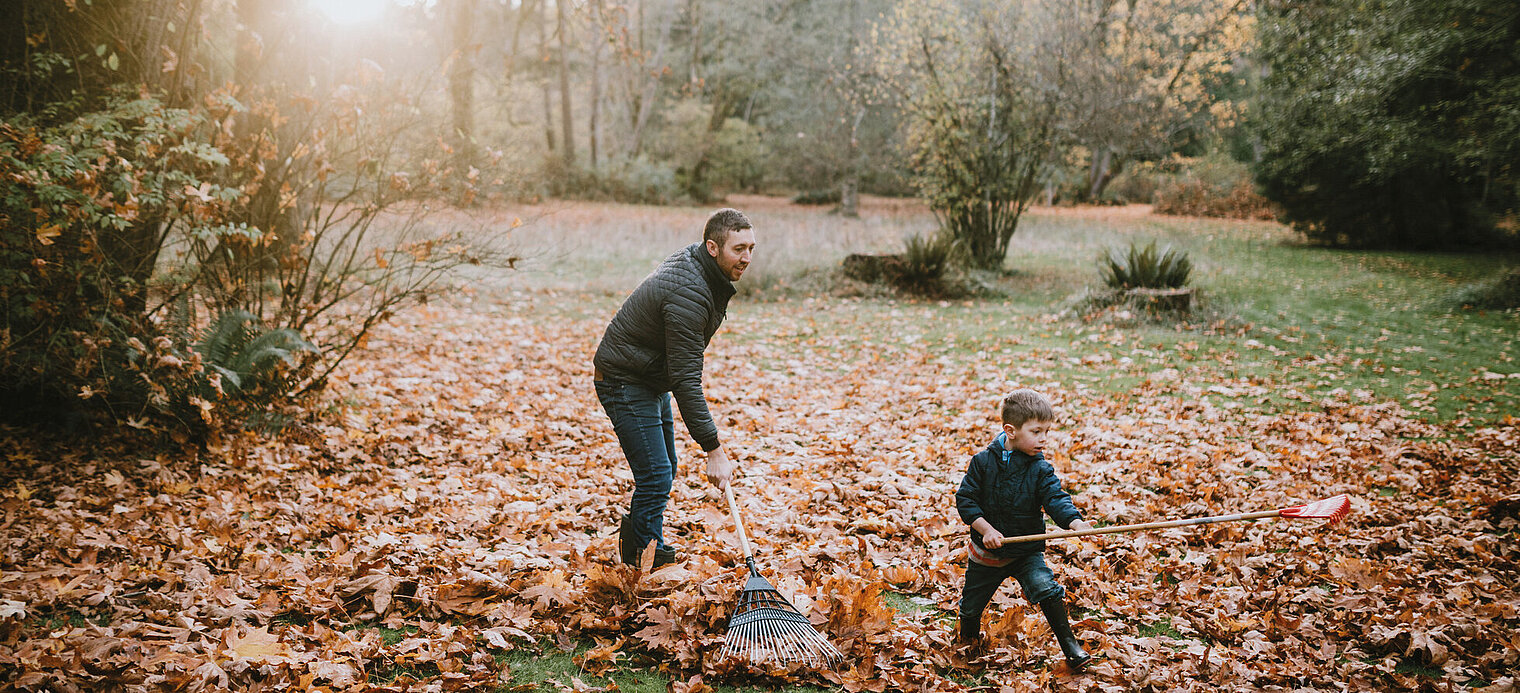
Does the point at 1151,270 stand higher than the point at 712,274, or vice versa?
the point at 712,274

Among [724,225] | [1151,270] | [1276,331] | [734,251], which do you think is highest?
[724,225]

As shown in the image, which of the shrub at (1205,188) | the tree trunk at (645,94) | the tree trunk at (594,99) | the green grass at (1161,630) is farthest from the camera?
the tree trunk at (594,99)

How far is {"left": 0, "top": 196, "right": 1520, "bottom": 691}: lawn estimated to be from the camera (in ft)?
11.5

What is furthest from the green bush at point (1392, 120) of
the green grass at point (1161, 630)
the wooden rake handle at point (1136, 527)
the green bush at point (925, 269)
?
the wooden rake handle at point (1136, 527)

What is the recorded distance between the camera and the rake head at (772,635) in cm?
341

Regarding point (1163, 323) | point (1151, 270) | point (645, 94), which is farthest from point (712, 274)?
point (645, 94)

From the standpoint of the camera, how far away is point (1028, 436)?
133 inches

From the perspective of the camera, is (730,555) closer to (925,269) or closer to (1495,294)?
(925,269)

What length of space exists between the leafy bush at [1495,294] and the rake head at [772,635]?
46.9ft

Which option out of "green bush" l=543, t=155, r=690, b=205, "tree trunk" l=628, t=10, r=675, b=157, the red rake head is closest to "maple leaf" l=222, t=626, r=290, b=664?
the red rake head

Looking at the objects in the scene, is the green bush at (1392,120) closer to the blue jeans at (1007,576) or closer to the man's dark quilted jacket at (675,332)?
the blue jeans at (1007,576)

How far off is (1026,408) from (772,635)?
1.34 meters

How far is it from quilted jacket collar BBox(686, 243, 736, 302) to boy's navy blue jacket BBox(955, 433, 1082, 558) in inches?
50.8

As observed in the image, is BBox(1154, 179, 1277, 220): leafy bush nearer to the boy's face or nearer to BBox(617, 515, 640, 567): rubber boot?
the boy's face
